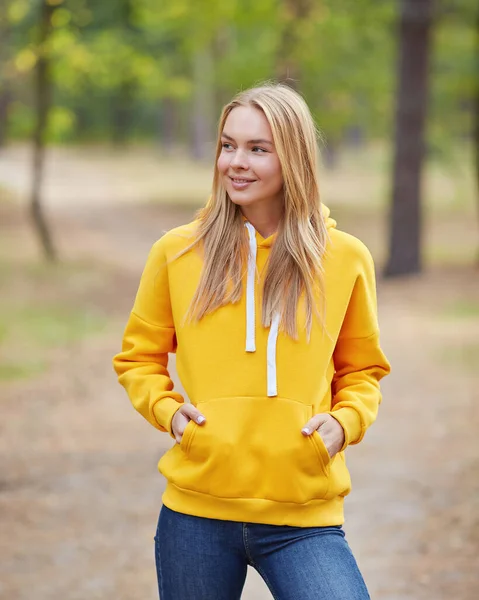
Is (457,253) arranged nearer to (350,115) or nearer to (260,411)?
(350,115)

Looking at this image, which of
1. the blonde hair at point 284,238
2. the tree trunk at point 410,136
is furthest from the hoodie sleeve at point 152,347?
the tree trunk at point 410,136

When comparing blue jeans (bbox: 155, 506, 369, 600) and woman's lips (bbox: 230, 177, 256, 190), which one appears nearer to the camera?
blue jeans (bbox: 155, 506, 369, 600)

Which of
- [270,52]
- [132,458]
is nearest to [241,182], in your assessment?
[132,458]

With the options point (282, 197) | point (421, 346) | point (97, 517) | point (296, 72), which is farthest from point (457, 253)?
point (282, 197)

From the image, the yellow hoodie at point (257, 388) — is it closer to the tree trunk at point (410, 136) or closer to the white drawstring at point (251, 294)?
the white drawstring at point (251, 294)

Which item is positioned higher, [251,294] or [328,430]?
[251,294]

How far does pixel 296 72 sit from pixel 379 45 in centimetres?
299

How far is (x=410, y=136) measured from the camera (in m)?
15.9

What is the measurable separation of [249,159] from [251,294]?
362mm

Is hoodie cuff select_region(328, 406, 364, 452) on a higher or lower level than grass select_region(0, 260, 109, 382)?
higher

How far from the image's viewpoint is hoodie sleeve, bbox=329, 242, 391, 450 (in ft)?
9.36

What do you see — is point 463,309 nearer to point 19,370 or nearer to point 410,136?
point 410,136

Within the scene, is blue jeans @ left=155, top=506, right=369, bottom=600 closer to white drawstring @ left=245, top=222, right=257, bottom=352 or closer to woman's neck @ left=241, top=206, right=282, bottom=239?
white drawstring @ left=245, top=222, right=257, bottom=352

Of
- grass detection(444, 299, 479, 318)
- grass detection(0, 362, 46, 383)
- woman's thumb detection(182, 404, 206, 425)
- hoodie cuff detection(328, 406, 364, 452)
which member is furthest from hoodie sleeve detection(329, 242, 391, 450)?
grass detection(444, 299, 479, 318)
